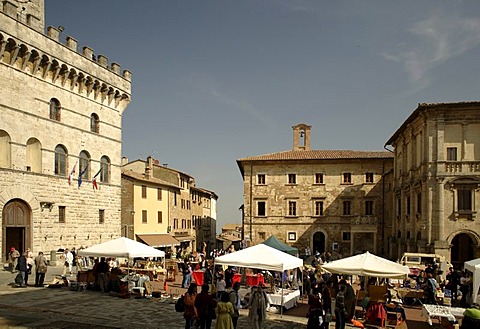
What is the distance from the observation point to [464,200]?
26.5 meters

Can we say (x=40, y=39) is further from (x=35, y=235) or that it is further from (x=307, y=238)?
(x=307, y=238)

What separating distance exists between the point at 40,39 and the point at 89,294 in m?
15.3

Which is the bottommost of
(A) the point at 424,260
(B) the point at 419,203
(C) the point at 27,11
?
(A) the point at 424,260

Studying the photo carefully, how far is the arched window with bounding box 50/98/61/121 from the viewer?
26055mm

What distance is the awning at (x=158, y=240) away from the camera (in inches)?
1495

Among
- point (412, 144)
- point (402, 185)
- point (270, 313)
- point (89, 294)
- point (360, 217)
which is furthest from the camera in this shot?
point (360, 217)

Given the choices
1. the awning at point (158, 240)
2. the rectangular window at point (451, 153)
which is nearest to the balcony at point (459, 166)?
the rectangular window at point (451, 153)

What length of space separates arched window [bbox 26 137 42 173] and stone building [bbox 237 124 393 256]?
20.6m

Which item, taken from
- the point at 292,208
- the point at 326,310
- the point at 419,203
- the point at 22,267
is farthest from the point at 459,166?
the point at 22,267

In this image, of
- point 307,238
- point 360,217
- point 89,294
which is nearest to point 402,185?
point 360,217

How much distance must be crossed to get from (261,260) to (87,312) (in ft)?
18.0

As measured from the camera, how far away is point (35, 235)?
2436 centimetres

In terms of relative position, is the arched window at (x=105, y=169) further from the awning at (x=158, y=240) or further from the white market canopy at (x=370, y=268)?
the white market canopy at (x=370, y=268)

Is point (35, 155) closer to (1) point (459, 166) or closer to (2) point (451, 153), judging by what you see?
(2) point (451, 153)
